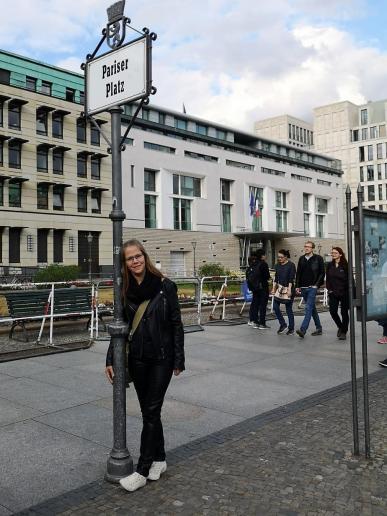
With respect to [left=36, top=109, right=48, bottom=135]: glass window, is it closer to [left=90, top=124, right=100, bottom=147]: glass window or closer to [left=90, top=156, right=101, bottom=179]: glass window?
[left=90, top=124, right=100, bottom=147]: glass window

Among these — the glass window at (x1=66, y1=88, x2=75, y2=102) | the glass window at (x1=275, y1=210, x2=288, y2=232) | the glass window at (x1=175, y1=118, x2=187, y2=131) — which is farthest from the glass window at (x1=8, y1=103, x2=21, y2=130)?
the glass window at (x1=275, y1=210, x2=288, y2=232)

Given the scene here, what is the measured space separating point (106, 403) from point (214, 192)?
66.0 meters

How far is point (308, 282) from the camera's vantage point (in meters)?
10.8

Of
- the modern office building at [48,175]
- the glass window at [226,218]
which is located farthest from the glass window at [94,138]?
the glass window at [226,218]

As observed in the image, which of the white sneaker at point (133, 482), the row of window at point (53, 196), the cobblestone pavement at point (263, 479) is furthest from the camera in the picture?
the row of window at point (53, 196)

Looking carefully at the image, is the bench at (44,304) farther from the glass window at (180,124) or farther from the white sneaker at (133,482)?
the glass window at (180,124)

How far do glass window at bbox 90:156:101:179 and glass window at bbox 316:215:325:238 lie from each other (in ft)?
159

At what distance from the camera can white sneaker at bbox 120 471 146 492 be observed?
11.7 feet

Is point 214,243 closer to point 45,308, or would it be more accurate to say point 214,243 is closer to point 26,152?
point 26,152

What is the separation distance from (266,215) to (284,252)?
69.9 m

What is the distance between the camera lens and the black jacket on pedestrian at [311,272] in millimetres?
10688

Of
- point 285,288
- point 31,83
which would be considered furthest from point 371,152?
point 285,288

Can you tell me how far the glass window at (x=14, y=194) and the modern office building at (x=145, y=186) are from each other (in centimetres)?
10

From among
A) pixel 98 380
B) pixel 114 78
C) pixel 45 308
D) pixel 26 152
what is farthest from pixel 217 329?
pixel 26 152
